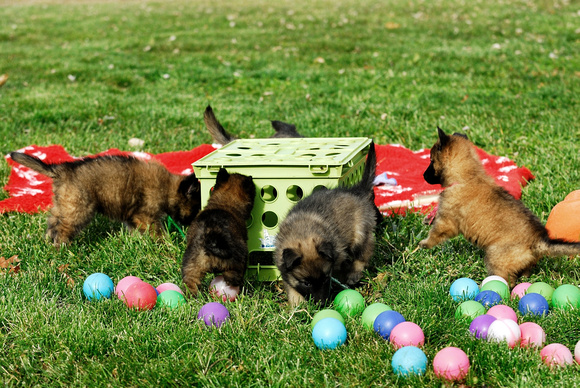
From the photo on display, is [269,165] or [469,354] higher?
[269,165]

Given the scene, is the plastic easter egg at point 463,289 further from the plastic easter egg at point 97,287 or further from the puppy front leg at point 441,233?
the plastic easter egg at point 97,287

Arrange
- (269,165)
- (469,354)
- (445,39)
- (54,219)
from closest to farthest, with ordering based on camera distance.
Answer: (469,354)
(269,165)
(54,219)
(445,39)

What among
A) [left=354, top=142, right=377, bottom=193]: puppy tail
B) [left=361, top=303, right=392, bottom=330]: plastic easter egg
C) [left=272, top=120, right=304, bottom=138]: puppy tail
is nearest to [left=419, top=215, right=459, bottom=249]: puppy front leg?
[left=354, top=142, right=377, bottom=193]: puppy tail

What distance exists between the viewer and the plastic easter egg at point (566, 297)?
337 centimetres

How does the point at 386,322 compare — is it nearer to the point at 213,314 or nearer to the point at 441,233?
the point at 213,314

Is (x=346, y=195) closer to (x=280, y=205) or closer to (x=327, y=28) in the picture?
(x=280, y=205)

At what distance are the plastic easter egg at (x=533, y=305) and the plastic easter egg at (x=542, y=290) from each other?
0.51 ft

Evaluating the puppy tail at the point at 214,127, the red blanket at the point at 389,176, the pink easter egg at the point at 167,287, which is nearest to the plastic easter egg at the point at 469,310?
the red blanket at the point at 389,176

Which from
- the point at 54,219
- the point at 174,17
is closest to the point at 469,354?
the point at 54,219

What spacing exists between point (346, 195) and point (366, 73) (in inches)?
253

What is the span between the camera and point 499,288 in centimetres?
360

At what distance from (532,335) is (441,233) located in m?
1.27

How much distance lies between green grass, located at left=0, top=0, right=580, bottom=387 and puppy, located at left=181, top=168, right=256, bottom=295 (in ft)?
0.78

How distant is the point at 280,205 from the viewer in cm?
413
